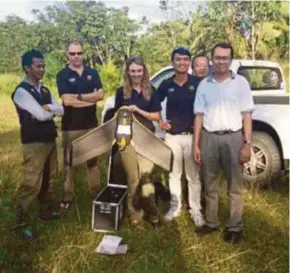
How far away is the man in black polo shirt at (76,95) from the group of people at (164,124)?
1 cm

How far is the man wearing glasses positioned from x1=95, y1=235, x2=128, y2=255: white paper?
945 mm

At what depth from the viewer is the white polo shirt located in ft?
12.2

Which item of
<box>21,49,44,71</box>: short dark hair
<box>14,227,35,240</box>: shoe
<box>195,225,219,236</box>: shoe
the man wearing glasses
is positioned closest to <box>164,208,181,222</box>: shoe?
<box>195,225,219,236</box>: shoe

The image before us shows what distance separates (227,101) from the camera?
12.2ft

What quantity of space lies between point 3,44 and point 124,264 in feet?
116

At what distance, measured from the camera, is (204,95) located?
150 inches

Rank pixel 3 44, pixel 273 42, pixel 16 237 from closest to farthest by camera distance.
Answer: pixel 16 237
pixel 273 42
pixel 3 44

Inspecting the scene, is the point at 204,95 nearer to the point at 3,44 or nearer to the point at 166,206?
the point at 166,206

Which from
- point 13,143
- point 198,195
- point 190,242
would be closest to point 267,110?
point 198,195

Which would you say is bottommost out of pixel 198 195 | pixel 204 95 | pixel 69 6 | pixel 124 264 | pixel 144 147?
pixel 124 264

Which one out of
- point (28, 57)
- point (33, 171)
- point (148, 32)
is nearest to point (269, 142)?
point (33, 171)

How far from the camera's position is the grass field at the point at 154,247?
3.59 meters

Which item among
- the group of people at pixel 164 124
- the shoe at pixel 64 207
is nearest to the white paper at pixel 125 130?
the group of people at pixel 164 124

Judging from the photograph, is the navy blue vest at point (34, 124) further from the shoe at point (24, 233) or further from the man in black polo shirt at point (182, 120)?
the man in black polo shirt at point (182, 120)
